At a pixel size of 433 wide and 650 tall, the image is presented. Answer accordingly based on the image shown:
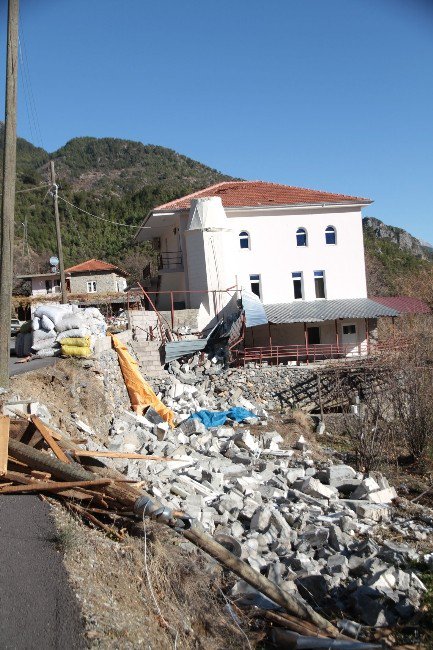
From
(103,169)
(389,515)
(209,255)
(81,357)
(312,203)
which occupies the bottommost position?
(389,515)

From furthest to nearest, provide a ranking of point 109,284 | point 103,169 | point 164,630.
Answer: point 103,169 → point 109,284 → point 164,630

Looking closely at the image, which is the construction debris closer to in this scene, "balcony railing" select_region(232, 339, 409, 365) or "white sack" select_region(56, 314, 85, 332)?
"white sack" select_region(56, 314, 85, 332)

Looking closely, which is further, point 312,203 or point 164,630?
point 312,203

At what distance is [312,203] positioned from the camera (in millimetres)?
32688

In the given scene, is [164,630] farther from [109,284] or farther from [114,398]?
[109,284]

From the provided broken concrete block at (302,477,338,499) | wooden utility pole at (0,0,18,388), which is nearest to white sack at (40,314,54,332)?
wooden utility pole at (0,0,18,388)

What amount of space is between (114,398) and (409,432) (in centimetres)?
882

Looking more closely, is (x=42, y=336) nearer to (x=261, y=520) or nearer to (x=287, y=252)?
(x=261, y=520)

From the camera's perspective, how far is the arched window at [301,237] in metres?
33.1

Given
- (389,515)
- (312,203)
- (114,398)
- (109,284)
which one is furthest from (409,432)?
(109,284)

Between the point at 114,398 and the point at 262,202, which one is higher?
the point at 262,202

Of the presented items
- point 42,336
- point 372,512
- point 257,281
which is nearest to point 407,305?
point 257,281

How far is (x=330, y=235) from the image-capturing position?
1314 inches

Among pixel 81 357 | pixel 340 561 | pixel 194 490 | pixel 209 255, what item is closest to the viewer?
pixel 340 561
